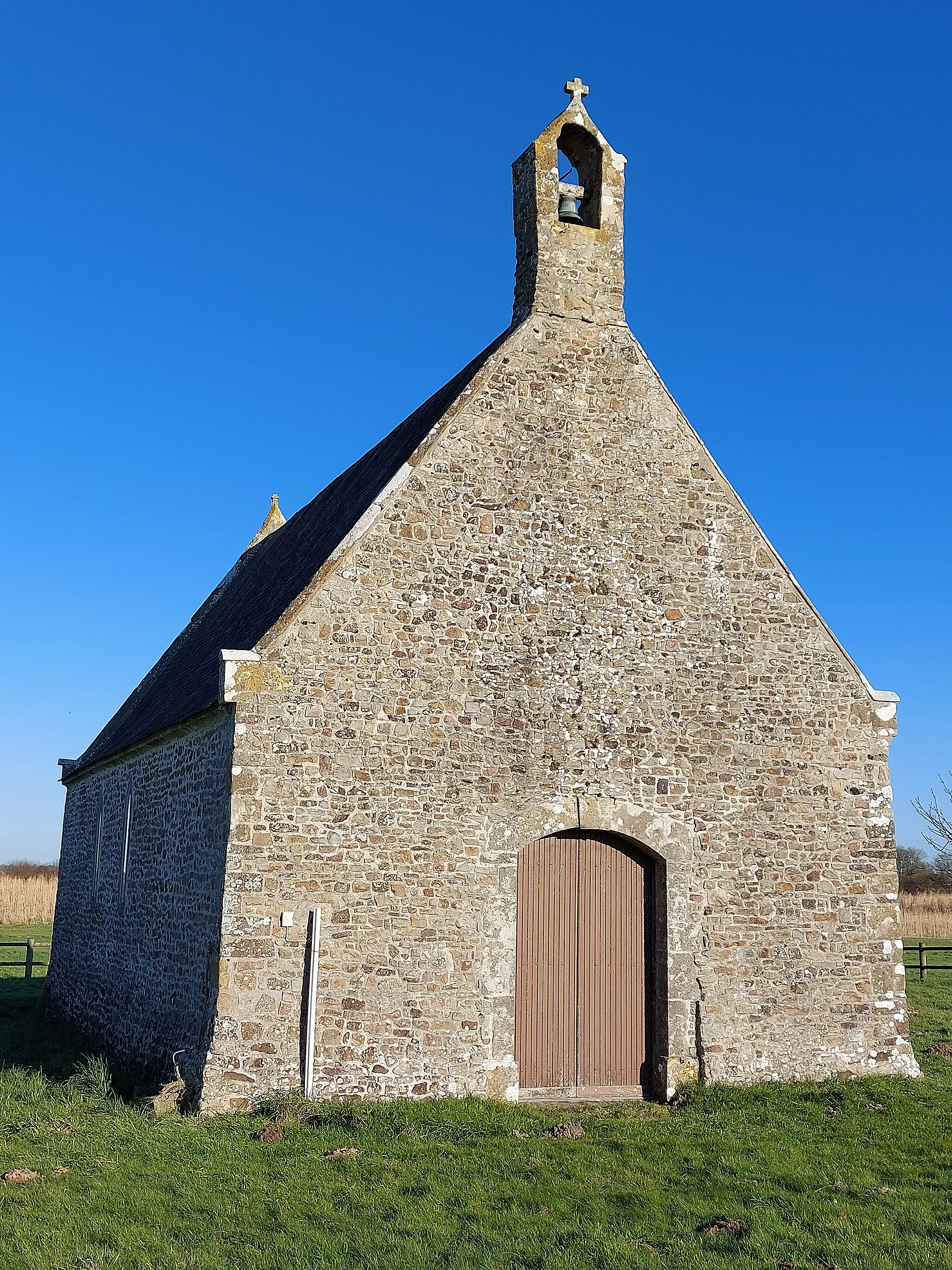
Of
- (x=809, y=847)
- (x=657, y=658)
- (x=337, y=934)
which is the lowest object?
(x=337, y=934)

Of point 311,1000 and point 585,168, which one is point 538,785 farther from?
point 585,168

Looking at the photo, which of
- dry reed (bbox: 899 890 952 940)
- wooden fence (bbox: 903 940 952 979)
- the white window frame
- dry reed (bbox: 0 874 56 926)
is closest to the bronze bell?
the white window frame

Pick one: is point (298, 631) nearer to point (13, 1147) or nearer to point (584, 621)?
point (584, 621)

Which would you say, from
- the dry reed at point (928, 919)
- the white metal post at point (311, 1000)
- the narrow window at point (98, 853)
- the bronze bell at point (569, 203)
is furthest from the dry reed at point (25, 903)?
the bronze bell at point (569, 203)

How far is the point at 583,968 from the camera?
1146 cm

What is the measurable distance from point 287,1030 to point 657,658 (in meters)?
5.60

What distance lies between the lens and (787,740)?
12.5 metres

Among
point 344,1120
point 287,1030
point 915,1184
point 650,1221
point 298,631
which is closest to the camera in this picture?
point 650,1221

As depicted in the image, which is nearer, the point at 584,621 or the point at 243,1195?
the point at 243,1195

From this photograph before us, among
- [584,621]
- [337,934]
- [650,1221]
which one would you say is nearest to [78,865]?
[337,934]

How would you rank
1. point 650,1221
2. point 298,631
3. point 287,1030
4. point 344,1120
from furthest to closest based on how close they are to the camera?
1. point 298,631
2. point 287,1030
3. point 344,1120
4. point 650,1221

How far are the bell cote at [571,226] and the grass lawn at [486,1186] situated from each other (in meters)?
8.95

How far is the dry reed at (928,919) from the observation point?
30.9 metres

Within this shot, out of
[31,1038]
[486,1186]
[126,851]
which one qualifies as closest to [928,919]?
[126,851]
